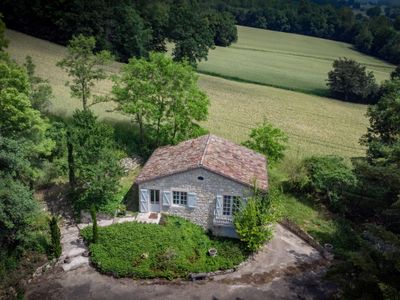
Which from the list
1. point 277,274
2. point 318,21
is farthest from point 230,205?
point 318,21

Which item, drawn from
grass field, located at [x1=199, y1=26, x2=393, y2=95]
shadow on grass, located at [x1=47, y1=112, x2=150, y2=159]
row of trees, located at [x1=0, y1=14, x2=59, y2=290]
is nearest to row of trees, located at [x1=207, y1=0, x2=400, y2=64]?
grass field, located at [x1=199, y1=26, x2=393, y2=95]

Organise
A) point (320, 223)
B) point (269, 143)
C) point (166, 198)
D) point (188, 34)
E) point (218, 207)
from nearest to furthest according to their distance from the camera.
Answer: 1. point (218, 207)
2. point (166, 198)
3. point (320, 223)
4. point (269, 143)
5. point (188, 34)

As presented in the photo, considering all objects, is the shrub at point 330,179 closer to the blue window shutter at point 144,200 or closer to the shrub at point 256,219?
the shrub at point 256,219

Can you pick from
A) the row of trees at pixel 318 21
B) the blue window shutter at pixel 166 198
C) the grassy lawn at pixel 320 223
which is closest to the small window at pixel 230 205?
the blue window shutter at pixel 166 198

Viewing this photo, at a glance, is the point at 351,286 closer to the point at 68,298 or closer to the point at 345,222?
the point at 345,222

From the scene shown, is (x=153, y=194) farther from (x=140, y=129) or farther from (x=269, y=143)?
(x=269, y=143)

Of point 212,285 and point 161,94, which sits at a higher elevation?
point 161,94

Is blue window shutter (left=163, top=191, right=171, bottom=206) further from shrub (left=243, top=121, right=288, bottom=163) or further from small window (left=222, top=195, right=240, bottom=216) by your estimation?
shrub (left=243, top=121, right=288, bottom=163)
